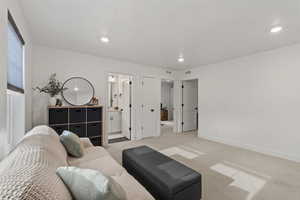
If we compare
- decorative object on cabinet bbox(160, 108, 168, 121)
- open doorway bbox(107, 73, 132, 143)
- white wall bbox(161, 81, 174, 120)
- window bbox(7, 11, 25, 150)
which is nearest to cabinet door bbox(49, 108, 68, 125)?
window bbox(7, 11, 25, 150)

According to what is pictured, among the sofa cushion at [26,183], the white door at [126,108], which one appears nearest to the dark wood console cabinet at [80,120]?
the white door at [126,108]

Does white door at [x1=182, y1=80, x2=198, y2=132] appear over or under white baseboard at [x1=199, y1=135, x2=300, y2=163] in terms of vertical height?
over

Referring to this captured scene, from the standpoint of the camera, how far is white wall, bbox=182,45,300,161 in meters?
2.85

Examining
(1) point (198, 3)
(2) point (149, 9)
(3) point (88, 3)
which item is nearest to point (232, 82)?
(1) point (198, 3)

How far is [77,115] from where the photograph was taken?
9.90 ft

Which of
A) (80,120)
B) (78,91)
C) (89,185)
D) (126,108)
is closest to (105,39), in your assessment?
(78,91)

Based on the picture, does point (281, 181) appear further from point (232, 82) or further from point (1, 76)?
point (1, 76)

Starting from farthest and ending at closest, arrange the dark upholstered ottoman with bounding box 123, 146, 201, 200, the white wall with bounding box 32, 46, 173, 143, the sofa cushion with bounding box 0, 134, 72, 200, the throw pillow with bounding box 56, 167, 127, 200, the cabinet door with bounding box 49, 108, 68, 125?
the white wall with bounding box 32, 46, 173, 143 < the cabinet door with bounding box 49, 108, 68, 125 < the dark upholstered ottoman with bounding box 123, 146, 201, 200 < the throw pillow with bounding box 56, 167, 127, 200 < the sofa cushion with bounding box 0, 134, 72, 200

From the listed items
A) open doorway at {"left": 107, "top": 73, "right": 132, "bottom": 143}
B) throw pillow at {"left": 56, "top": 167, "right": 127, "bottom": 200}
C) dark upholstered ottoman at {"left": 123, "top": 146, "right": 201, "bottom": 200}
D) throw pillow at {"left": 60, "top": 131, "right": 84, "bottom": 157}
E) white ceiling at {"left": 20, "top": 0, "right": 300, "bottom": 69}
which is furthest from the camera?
open doorway at {"left": 107, "top": 73, "right": 132, "bottom": 143}

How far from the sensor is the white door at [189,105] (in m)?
5.48

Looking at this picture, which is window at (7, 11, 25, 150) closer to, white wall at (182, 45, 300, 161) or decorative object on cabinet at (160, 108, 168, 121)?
white wall at (182, 45, 300, 161)

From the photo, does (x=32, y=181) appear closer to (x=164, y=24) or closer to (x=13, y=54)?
(x=13, y=54)

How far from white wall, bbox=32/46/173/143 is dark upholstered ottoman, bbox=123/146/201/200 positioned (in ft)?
7.95

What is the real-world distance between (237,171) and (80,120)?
3.33 meters
